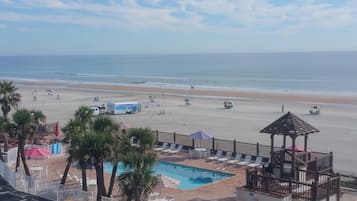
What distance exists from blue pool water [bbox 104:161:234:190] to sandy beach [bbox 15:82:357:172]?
24.7 feet

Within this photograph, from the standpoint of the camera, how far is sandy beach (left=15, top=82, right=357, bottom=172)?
36250 mm

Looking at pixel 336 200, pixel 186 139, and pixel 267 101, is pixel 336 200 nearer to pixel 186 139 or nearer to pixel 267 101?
pixel 186 139

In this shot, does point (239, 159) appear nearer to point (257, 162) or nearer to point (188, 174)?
point (257, 162)

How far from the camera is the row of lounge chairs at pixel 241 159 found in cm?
2709

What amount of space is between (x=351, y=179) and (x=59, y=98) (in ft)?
175

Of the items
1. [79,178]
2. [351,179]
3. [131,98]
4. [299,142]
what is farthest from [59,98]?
[351,179]

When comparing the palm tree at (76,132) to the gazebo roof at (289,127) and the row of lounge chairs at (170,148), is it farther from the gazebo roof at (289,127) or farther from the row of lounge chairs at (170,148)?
the row of lounge chairs at (170,148)

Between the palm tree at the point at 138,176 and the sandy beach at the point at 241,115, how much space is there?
1582 cm

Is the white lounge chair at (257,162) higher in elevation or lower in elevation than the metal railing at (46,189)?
higher

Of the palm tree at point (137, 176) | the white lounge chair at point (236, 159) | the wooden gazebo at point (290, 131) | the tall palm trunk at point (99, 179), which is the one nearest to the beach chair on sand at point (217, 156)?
the white lounge chair at point (236, 159)

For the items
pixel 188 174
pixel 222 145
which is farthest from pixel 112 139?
pixel 222 145

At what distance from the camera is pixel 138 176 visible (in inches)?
596

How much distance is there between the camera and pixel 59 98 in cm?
6994

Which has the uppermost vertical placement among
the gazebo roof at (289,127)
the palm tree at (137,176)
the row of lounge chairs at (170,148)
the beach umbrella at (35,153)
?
the gazebo roof at (289,127)
